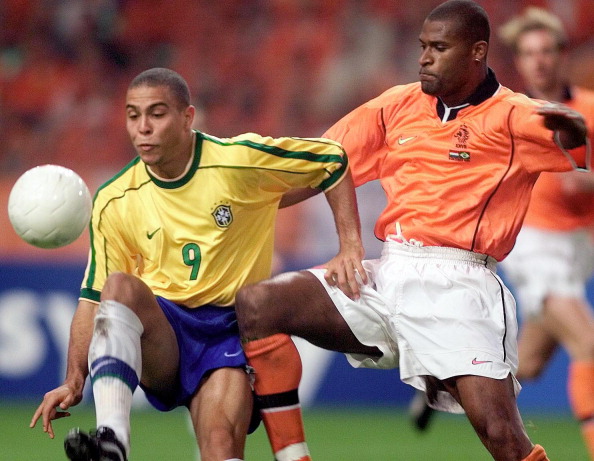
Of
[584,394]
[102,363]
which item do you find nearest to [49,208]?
[102,363]

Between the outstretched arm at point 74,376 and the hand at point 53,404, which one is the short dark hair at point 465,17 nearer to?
the outstretched arm at point 74,376

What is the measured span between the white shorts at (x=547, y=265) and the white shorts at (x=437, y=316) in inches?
84.4

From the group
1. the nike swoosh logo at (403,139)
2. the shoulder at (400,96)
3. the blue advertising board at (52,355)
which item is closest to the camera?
the nike swoosh logo at (403,139)

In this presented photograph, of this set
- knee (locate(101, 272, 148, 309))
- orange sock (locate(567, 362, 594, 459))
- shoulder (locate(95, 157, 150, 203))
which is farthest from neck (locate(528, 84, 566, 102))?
knee (locate(101, 272, 148, 309))

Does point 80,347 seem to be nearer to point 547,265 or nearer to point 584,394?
point 584,394

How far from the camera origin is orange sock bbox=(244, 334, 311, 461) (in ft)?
13.7

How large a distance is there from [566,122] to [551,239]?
2.72 metres

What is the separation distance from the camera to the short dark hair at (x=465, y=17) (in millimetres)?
4367

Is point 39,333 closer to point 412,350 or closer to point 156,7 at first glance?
point 156,7

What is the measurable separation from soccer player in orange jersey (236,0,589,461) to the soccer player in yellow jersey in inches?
6.6

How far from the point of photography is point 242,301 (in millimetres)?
4191

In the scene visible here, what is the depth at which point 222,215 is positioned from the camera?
4422mm

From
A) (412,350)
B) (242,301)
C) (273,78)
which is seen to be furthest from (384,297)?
(273,78)

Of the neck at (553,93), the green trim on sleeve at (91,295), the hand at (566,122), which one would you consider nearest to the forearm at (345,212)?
the hand at (566,122)
